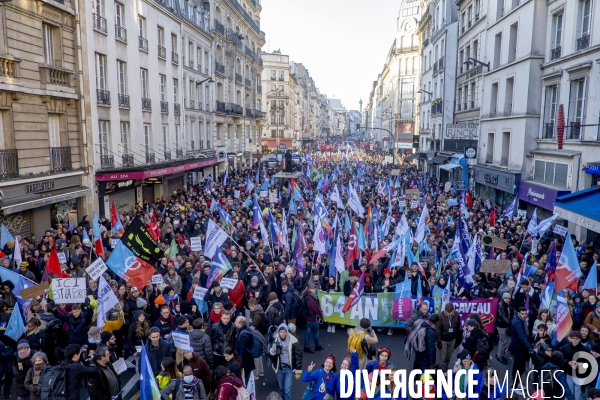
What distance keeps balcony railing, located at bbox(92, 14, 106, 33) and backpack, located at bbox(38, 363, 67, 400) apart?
18.6 metres

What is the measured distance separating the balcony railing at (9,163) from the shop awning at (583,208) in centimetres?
1768

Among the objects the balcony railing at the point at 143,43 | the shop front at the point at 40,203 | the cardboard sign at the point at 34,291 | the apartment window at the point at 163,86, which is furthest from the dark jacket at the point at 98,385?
the apartment window at the point at 163,86

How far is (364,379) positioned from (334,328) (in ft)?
14.3

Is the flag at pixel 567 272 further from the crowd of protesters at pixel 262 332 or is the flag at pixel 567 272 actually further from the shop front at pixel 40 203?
the shop front at pixel 40 203

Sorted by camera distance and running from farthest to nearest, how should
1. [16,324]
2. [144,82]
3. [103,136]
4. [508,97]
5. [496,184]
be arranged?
[144,82] < [496,184] < [508,97] < [103,136] < [16,324]

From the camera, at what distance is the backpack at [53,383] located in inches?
260

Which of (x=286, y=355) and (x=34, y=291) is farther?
(x=34, y=291)

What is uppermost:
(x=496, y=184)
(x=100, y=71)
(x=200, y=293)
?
(x=100, y=71)

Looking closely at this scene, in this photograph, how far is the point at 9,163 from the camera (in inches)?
617

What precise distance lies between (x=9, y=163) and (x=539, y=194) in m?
20.3

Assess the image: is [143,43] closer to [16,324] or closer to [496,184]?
[496,184]

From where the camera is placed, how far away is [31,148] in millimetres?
16844

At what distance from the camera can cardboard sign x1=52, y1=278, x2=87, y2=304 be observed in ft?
28.1

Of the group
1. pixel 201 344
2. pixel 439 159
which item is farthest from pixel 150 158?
pixel 439 159
